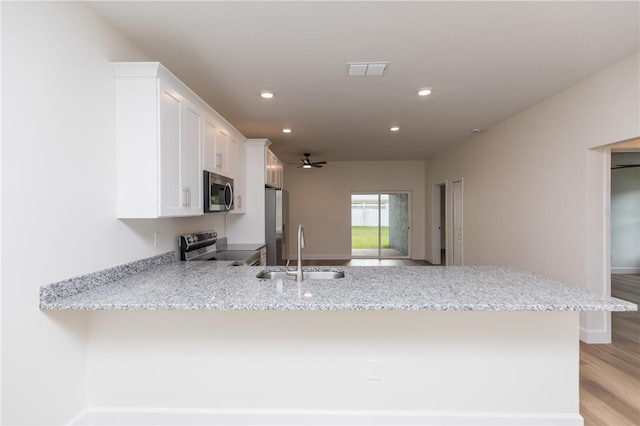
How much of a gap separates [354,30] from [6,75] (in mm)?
1904

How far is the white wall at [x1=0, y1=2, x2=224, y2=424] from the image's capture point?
151cm

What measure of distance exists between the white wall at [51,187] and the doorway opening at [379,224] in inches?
268

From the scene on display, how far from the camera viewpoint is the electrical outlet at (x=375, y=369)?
200 cm

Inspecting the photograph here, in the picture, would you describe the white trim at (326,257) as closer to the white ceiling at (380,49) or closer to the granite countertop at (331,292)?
the white ceiling at (380,49)

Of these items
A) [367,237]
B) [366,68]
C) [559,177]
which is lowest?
[367,237]

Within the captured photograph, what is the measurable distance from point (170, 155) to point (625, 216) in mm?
7856

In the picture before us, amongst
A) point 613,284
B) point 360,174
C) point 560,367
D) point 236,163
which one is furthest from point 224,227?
point 613,284

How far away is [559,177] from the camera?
3.62m

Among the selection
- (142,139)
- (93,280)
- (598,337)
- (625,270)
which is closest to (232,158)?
(142,139)

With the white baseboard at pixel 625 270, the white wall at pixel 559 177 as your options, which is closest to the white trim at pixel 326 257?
the white wall at pixel 559 177

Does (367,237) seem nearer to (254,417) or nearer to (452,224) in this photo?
(452,224)

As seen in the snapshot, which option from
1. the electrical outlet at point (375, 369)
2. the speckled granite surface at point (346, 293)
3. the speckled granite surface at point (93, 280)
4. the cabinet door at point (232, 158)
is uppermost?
the cabinet door at point (232, 158)

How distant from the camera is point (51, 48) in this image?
67.3 inches

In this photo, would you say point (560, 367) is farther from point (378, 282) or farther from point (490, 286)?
point (378, 282)
